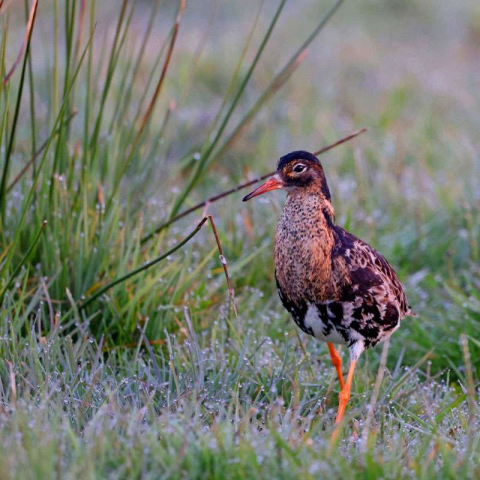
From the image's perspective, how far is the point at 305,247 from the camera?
3.42 metres

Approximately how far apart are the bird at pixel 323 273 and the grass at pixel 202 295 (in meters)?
0.26

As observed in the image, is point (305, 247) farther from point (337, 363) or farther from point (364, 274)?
point (337, 363)

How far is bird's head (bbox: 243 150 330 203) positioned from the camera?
11.7 feet

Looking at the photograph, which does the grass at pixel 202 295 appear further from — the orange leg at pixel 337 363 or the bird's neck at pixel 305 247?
the bird's neck at pixel 305 247

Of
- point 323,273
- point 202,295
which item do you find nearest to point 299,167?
point 323,273

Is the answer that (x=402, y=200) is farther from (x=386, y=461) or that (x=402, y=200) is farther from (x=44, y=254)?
(x=386, y=461)

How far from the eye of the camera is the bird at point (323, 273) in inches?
135

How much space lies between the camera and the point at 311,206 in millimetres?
3504

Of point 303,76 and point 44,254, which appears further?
point 303,76

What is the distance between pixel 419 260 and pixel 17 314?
287 centimetres

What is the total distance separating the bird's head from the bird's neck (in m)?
0.03

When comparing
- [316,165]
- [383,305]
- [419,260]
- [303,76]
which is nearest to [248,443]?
[383,305]

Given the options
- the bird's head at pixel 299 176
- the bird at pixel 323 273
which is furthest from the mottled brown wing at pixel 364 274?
the bird's head at pixel 299 176

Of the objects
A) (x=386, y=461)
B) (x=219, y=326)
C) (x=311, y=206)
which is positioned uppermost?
(x=311, y=206)
